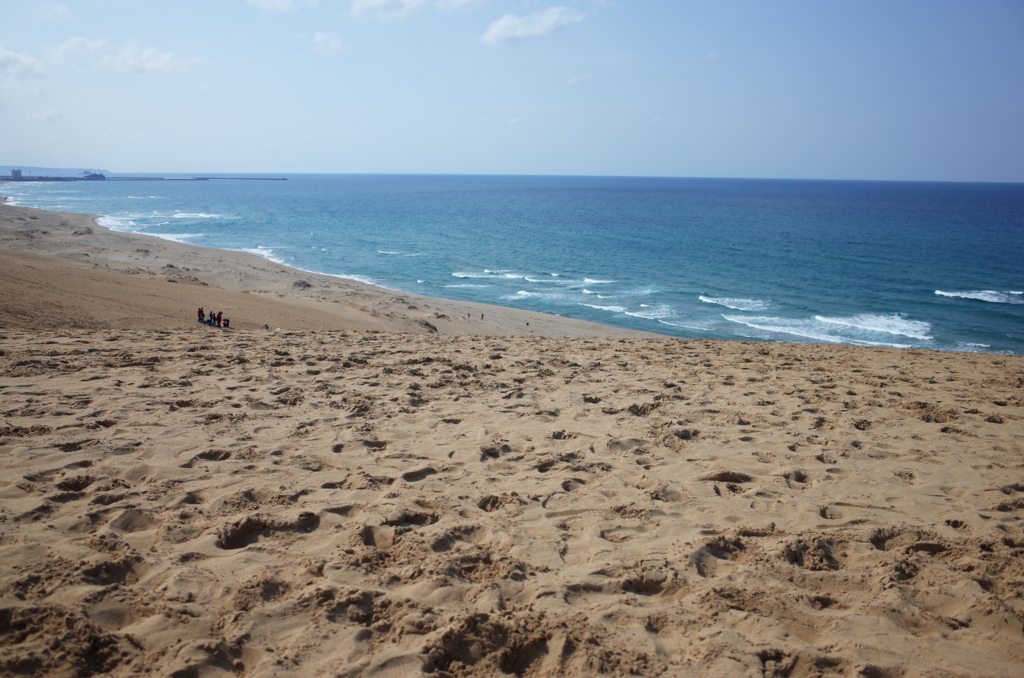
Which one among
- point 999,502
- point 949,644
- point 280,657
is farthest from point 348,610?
point 999,502

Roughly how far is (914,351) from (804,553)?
1025cm

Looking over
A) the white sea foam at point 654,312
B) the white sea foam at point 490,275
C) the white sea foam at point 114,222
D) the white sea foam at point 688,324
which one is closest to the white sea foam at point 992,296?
the white sea foam at point 654,312

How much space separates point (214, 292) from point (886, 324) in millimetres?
26857

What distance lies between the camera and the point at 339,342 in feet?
31.8

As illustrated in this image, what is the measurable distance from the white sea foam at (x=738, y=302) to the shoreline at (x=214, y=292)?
336 inches

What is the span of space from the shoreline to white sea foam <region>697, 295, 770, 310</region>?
8.54m

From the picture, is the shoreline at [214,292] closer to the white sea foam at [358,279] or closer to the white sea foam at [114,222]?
the white sea foam at [358,279]

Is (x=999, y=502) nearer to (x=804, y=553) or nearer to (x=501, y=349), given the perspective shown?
(x=804, y=553)

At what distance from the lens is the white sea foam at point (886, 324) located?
24.2 m

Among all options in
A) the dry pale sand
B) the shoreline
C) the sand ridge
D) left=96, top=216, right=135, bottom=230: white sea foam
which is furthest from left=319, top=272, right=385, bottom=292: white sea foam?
left=96, top=216, right=135, bottom=230: white sea foam

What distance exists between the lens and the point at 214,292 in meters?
18.6

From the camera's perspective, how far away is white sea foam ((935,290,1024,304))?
2997 centimetres

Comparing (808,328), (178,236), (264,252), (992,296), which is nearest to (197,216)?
(178,236)

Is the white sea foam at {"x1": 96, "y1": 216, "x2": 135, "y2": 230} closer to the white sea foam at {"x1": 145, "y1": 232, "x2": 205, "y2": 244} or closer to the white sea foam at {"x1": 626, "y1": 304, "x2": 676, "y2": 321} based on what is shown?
the white sea foam at {"x1": 145, "y1": 232, "x2": 205, "y2": 244}
